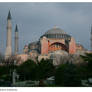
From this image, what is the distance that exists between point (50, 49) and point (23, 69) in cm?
2389

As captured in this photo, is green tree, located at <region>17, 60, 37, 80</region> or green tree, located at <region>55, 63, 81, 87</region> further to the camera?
green tree, located at <region>17, 60, 37, 80</region>

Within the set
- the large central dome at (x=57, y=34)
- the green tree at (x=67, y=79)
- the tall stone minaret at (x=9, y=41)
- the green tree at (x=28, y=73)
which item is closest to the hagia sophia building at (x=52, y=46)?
the large central dome at (x=57, y=34)

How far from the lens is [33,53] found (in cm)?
3859

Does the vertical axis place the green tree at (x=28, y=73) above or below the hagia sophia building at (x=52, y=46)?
below

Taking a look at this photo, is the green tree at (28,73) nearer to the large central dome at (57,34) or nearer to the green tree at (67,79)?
the green tree at (67,79)

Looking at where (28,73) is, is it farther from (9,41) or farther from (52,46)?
(52,46)

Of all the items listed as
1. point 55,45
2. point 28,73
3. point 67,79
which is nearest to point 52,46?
point 55,45

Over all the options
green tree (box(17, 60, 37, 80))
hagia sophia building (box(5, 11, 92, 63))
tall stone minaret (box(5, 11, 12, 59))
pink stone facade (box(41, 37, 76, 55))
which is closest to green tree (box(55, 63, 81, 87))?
green tree (box(17, 60, 37, 80))

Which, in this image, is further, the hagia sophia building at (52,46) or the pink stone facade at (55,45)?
the pink stone facade at (55,45)

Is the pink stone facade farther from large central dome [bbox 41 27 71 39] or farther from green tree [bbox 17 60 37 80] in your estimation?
green tree [bbox 17 60 37 80]

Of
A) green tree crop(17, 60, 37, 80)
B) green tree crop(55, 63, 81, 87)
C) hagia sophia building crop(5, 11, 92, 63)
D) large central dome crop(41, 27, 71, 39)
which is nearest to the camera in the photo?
green tree crop(55, 63, 81, 87)

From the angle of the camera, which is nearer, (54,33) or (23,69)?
(23,69)

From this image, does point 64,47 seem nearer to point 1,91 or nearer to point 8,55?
point 8,55

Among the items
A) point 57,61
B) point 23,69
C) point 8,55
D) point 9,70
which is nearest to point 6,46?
point 8,55
